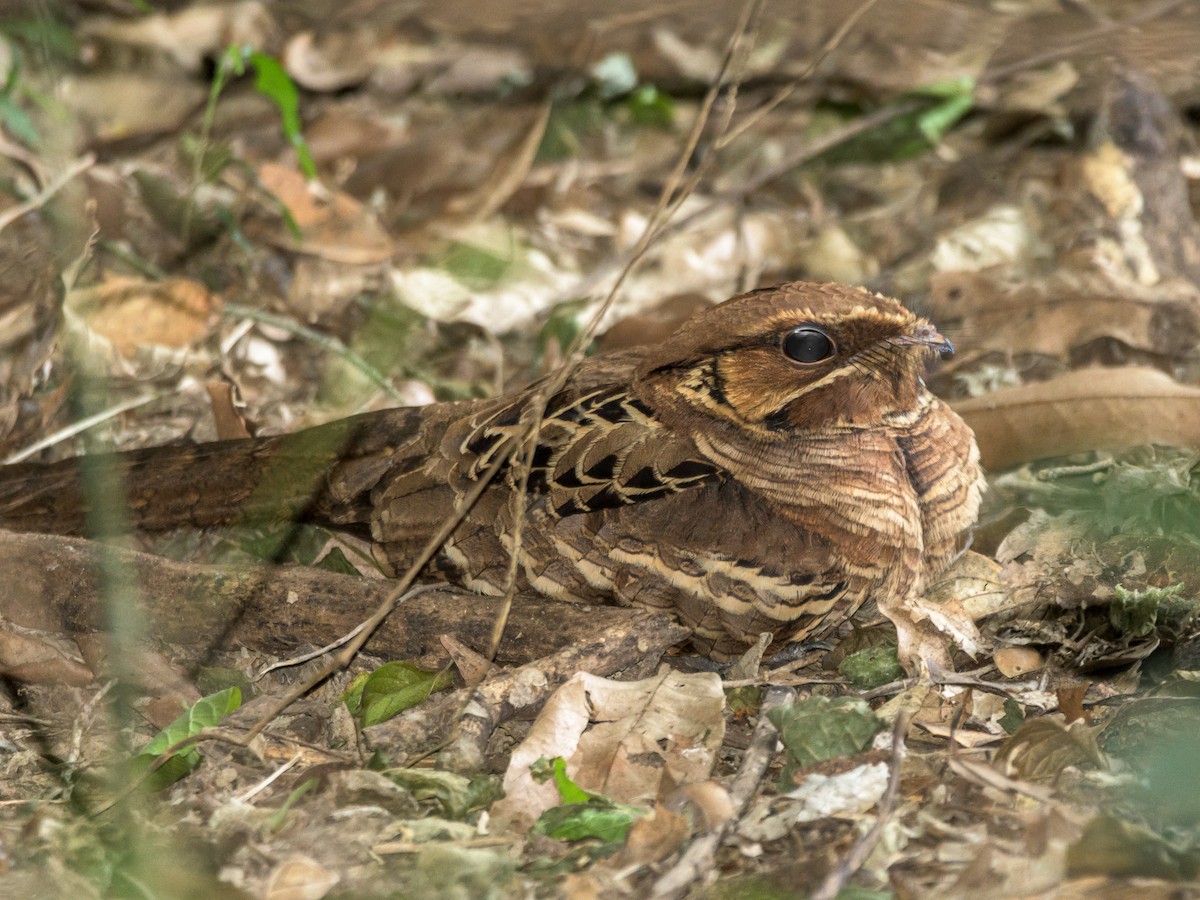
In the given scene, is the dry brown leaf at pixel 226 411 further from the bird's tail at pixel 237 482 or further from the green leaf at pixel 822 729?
the green leaf at pixel 822 729

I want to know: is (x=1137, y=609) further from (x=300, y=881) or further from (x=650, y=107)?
(x=650, y=107)

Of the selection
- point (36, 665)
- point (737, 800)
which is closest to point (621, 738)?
point (737, 800)

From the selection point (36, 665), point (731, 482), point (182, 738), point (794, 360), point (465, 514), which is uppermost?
point (794, 360)

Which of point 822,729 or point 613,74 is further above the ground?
point 613,74

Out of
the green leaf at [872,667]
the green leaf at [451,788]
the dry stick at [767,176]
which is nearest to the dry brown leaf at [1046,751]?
the green leaf at [872,667]

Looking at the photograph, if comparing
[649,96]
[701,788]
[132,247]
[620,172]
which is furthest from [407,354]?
[701,788]

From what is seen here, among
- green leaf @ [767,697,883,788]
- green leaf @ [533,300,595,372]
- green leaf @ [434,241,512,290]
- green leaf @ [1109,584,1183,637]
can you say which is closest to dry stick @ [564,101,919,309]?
green leaf @ [533,300,595,372]
